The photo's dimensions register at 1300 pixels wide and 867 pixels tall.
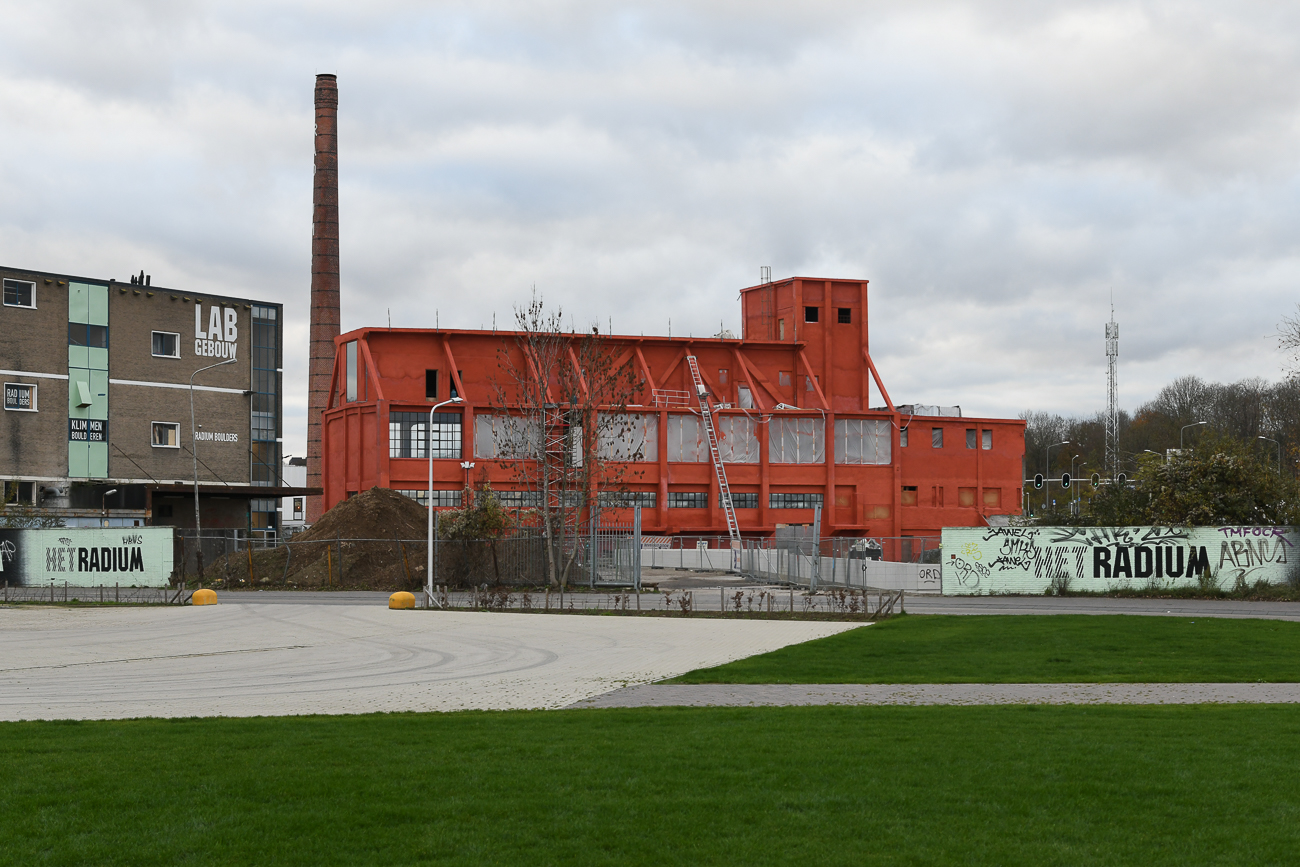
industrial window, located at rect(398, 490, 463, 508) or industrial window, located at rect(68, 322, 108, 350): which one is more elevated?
industrial window, located at rect(68, 322, 108, 350)

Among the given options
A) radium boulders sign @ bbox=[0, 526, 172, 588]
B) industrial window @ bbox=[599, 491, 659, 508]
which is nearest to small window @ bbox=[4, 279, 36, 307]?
radium boulders sign @ bbox=[0, 526, 172, 588]

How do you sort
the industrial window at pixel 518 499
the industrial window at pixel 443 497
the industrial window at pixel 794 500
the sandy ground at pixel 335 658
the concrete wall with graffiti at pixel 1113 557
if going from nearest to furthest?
1. the sandy ground at pixel 335 658
2. the concrete wall with graffiti at pixel 1113 557
3. the industrial window at pixel 518 499
4. the industrial window at pixel 443 497
5. the industrial window at pixel 794 500

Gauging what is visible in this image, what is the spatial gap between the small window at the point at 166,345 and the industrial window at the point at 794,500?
38316 mm

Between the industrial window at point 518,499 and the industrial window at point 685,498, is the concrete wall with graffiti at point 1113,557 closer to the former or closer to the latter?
the industrial window at point 518,499

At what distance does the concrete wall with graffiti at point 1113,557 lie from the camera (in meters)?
38.7

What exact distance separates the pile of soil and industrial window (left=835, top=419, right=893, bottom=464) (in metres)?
28.6

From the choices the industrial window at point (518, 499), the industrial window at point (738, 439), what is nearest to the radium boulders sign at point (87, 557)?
the industrial window at point (518, 499)

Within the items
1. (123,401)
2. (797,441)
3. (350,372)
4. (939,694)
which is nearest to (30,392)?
(123,401)

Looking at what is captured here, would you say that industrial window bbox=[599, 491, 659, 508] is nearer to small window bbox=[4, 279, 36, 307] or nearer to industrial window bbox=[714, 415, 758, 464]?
industrial window bbox=[714, 415, 758, 464]

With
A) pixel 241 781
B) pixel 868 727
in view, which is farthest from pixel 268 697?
pixel 868 727

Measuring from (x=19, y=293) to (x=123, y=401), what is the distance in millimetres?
8342

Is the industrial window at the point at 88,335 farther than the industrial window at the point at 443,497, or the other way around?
the industrial window at the point at 88,335

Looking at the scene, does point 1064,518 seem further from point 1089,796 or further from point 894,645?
point 1089,796

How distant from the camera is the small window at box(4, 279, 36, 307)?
69.8 m
